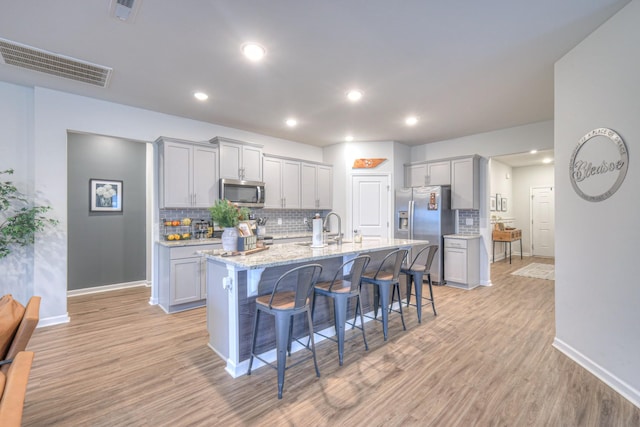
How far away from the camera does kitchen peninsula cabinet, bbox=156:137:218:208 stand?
158 inches

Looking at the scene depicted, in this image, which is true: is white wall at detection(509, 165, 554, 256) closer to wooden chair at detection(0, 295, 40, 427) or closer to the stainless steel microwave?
the stainless steel microwave

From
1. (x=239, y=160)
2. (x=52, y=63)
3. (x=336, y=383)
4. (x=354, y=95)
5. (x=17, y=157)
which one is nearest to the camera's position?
(x=336, y=383)

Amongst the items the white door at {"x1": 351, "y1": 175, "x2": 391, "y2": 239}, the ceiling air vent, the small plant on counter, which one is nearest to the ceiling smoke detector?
the ceiling air vent

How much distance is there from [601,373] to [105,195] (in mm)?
6686

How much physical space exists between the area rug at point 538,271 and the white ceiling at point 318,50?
3541 millimetres

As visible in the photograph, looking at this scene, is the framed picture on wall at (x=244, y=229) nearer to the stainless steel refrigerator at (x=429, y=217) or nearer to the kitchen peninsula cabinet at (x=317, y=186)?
the kitchen peninsula cabinet at (x=317, y=186)

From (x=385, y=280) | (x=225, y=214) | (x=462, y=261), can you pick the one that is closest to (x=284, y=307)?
(x=225, y=214)

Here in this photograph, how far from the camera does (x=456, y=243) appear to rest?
16.8ft

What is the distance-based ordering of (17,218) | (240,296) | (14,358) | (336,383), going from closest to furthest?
(14,358)
(336,383)
(240,296)
(17,218)

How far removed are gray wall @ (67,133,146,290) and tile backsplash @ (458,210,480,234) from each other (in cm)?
602

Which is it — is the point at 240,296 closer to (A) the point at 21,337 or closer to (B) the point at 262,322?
(B) the point at 262,322

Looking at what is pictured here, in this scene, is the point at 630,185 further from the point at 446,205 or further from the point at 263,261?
the point at 446,205

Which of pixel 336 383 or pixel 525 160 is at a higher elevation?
pixel 525 160

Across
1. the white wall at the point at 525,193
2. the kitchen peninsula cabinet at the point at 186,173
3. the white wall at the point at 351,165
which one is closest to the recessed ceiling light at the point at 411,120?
the white wall at the point at 351,165
